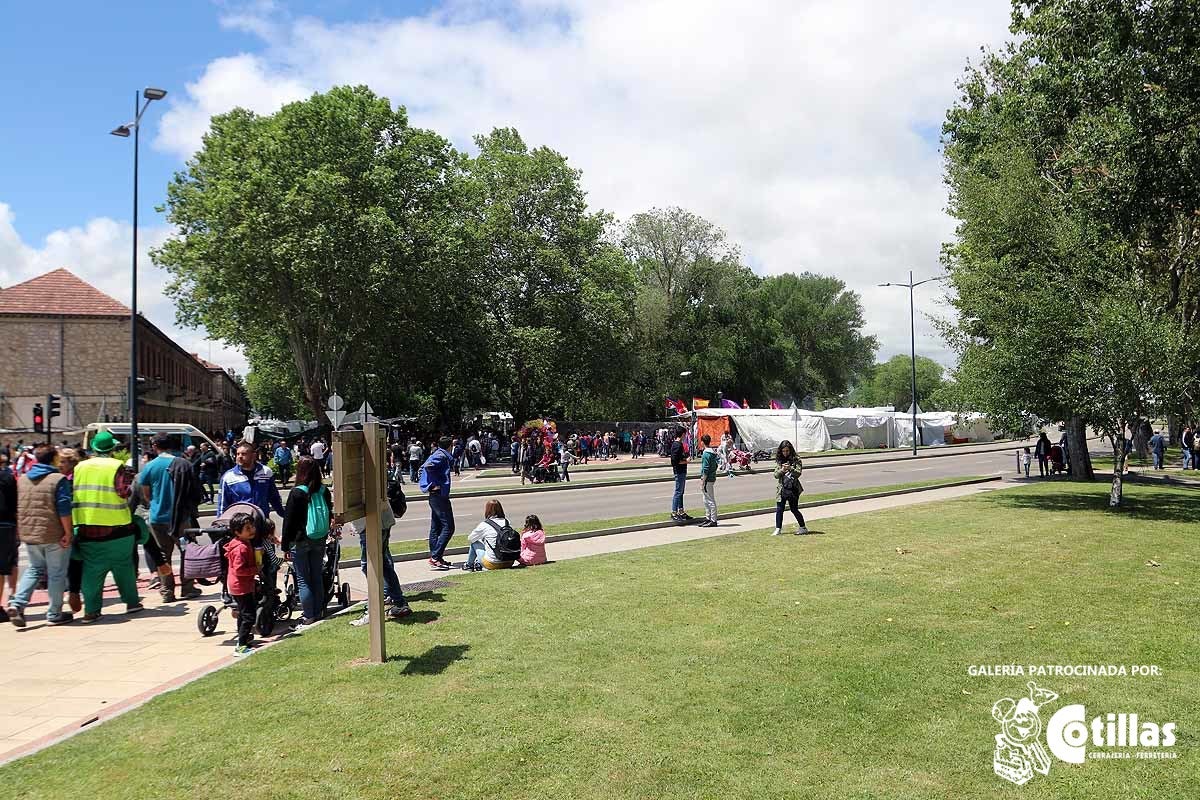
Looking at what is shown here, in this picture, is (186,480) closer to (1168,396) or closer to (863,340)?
(1168,396)

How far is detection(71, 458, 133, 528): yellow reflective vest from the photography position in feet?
28.1

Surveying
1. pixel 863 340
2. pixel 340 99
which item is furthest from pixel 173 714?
pixel 863 340

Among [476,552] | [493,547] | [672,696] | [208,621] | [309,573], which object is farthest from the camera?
[476,552]

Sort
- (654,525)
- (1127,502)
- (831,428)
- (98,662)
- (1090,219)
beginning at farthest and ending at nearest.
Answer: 1. (831,428)
2. (1127,502)
3. (1090,219)
4. (654,525)
5. (98,662)

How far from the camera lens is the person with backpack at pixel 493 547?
11016 millimetres

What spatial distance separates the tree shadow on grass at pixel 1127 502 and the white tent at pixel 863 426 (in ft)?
91.6

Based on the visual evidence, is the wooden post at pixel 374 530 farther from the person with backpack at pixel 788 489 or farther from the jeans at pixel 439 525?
the person with backpack at pixel 788 489

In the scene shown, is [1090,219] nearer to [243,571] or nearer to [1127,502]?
[1127,502]

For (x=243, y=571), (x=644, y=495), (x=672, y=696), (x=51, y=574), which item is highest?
(x=243, y=571)

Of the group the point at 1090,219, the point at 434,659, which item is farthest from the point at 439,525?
the point at 1090,219

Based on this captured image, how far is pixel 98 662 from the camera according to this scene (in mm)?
6953

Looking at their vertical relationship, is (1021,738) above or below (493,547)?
below

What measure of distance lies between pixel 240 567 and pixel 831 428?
47.9 metres

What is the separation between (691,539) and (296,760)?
9640mm
